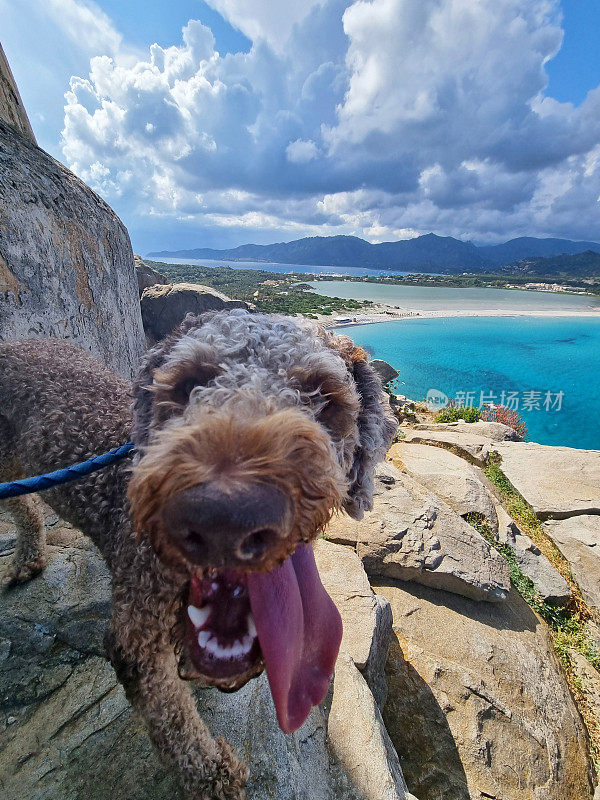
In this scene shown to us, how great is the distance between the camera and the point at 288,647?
5.03 feet

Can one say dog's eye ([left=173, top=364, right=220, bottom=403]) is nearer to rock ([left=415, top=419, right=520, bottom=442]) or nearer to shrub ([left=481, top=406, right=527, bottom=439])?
rock ([left=415, top=419, right=520, bottom=442])

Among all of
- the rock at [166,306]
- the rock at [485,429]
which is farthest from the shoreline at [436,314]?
the rock at [485,429]

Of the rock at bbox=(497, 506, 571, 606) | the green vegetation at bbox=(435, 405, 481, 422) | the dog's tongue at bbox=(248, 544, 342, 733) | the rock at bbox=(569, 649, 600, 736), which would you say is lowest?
the green vegetation at bbox=(435, 405, 481, 422)

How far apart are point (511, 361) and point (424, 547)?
87.6 feet

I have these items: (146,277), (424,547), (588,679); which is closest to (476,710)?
(424,547)

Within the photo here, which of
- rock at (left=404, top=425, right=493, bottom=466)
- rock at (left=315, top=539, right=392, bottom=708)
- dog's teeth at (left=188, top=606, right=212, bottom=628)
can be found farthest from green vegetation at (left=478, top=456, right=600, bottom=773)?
dog's teeth at (left=188, top=606, right=212, bottom=628)

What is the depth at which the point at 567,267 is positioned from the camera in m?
118

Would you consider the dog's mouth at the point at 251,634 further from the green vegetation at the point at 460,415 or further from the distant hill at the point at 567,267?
the distant hill at the point at 567,267

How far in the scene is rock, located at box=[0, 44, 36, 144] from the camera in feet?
15.2

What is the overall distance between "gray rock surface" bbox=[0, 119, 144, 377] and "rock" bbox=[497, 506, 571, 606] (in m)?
6.19

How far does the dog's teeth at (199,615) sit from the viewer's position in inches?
59.9

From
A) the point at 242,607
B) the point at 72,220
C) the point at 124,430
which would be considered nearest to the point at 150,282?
the point at 72,220

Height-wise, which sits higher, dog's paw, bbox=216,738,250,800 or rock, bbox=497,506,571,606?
dog's paw, bbox=216,738,250,800

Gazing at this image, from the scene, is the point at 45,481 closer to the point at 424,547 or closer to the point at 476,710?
the point at 476,710
